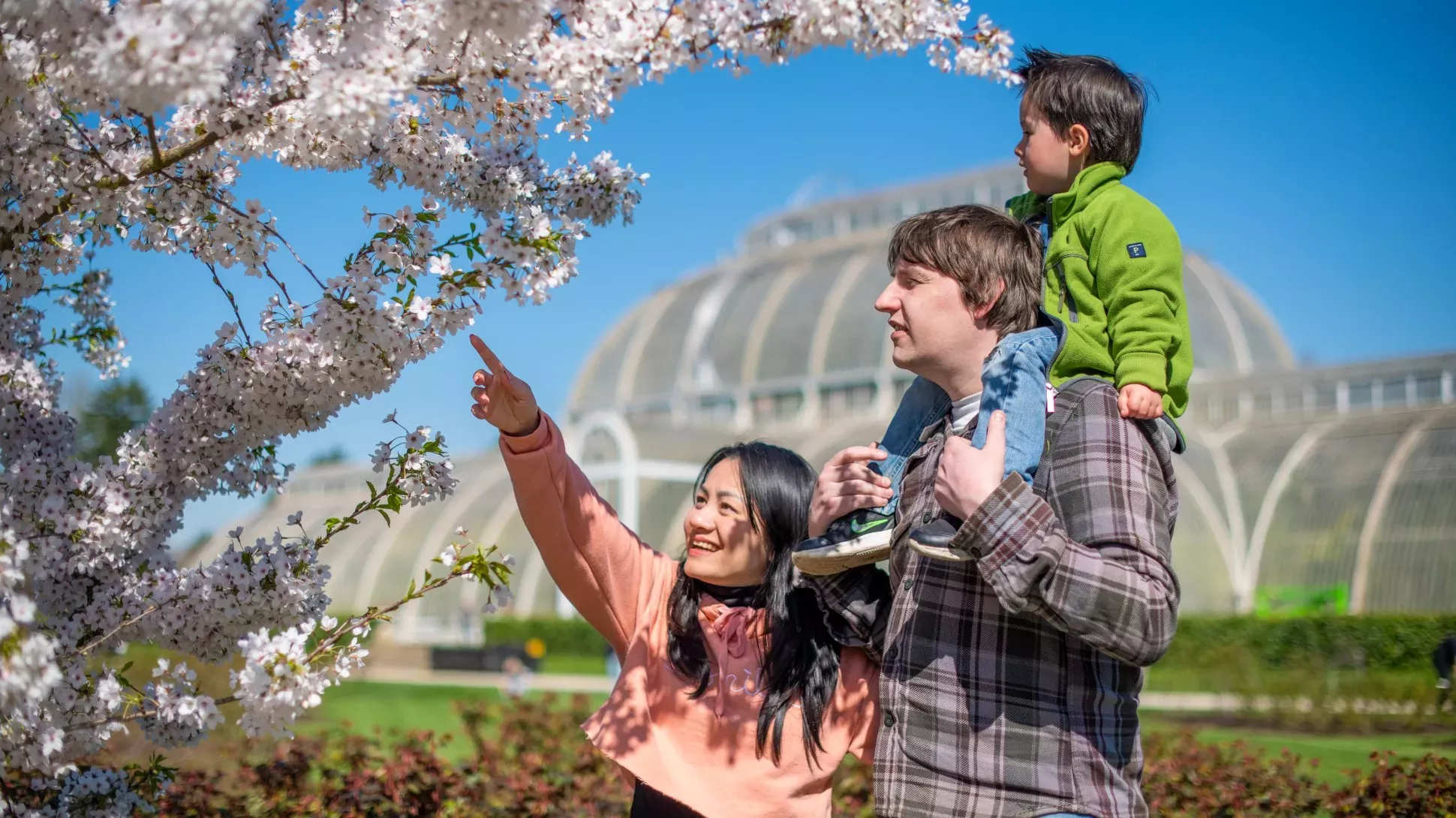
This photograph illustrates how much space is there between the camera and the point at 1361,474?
21.3 meters

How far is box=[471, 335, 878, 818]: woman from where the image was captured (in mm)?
2756

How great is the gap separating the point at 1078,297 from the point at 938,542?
667mm

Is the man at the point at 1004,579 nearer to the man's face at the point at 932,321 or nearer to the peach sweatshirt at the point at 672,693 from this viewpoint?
the man's face at the point at 932,321

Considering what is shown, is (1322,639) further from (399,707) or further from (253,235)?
(253,235)

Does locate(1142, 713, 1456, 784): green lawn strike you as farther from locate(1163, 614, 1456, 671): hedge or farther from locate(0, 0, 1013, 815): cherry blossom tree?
locate(0, 0, 1013, 815): cherry blossom tree

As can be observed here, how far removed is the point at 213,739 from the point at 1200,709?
11529mm

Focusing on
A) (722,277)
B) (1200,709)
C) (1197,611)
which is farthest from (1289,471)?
(722,277)

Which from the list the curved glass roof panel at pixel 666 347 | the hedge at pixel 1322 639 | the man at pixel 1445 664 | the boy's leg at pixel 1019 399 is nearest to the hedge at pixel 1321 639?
the hedge at pixel 1322 639

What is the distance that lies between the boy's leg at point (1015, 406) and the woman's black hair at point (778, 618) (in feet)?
2.47

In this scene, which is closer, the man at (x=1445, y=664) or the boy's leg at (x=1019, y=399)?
the boy's leg at (x=1019, y=399)

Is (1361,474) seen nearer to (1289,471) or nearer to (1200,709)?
(1289,471)

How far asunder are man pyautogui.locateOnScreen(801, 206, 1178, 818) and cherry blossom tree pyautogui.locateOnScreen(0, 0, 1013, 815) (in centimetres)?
52

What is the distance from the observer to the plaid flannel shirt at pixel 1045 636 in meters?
2.01

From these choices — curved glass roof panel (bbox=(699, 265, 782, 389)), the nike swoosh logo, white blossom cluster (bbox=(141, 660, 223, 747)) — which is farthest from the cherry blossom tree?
curved glass roof panel (bbox=(699, 265, 782, 389))
